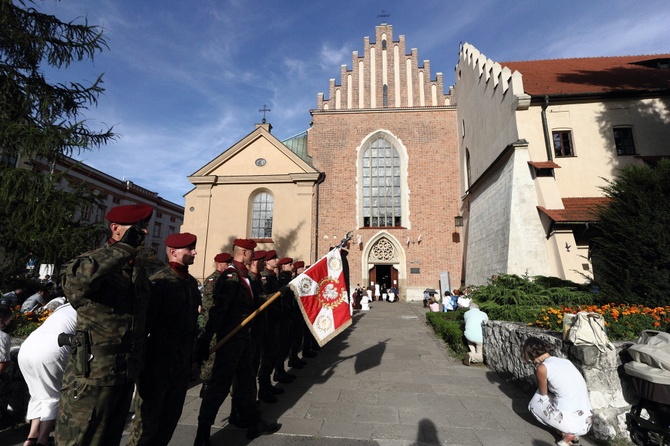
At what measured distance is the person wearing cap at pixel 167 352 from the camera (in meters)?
2.57

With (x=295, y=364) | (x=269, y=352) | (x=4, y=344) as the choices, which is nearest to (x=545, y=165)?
(x=295, y=364)

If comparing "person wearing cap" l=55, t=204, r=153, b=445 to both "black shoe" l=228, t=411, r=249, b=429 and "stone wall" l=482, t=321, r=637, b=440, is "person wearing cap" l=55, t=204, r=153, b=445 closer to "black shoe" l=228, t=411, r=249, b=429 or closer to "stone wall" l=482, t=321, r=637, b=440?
"black shoe" l=228, t=411, r=249, b=429

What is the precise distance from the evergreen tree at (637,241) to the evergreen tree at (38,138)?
39.4 feet

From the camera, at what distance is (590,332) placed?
383 centimetres

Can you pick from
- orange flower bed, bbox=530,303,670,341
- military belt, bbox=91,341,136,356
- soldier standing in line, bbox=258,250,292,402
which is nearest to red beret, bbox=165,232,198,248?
military belt, bbox=91,341,136,356

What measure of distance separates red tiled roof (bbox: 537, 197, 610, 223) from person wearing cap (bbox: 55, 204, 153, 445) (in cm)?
1136

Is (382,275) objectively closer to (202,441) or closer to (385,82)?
(385,82)

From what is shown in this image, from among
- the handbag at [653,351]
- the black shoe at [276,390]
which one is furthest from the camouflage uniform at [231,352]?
the handbag at [653,351]

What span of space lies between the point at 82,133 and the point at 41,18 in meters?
3.19

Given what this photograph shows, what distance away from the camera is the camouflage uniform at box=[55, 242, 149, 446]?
2004 millimetres

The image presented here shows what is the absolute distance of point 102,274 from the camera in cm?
201

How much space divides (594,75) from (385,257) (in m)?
13.8

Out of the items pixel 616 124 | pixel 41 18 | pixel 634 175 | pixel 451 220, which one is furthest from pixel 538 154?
pixel 41 18

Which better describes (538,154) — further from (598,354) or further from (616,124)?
(598,354)
